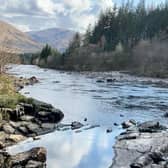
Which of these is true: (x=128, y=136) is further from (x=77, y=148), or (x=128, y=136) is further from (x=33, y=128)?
(x=33, y=128)

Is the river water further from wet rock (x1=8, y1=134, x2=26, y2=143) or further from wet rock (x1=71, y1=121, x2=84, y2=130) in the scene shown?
wet rock (x1=71, y1=121, x2=84, y2=130)

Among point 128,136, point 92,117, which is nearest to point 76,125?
point 92,117

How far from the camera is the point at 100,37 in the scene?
561 ft

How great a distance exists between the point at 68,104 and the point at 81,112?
616 centimetres

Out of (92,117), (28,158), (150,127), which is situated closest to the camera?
(28,158)

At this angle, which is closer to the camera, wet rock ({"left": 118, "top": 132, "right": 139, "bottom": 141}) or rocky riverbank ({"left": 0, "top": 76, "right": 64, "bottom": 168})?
rocky riverbank ({"left": 0, "top": 76, "right": 64, "bottom": 168})

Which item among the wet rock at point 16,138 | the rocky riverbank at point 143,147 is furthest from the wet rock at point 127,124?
the wet rock at point 16,138

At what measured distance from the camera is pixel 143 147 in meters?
30.1

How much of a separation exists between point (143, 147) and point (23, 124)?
37.6ft

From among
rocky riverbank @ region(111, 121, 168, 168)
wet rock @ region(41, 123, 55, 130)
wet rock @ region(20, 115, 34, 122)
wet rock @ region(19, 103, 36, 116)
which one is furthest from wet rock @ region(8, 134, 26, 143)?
wet rock @ region(19, 103, 36, 116)

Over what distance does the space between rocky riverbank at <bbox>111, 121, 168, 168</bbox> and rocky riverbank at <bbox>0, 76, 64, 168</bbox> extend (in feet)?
16.3

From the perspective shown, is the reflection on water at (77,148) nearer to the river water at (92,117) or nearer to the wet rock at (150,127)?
the river water at (92,117)

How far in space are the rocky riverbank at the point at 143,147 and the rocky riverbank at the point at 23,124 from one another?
196 inches

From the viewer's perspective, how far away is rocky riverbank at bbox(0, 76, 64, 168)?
24.5 m
